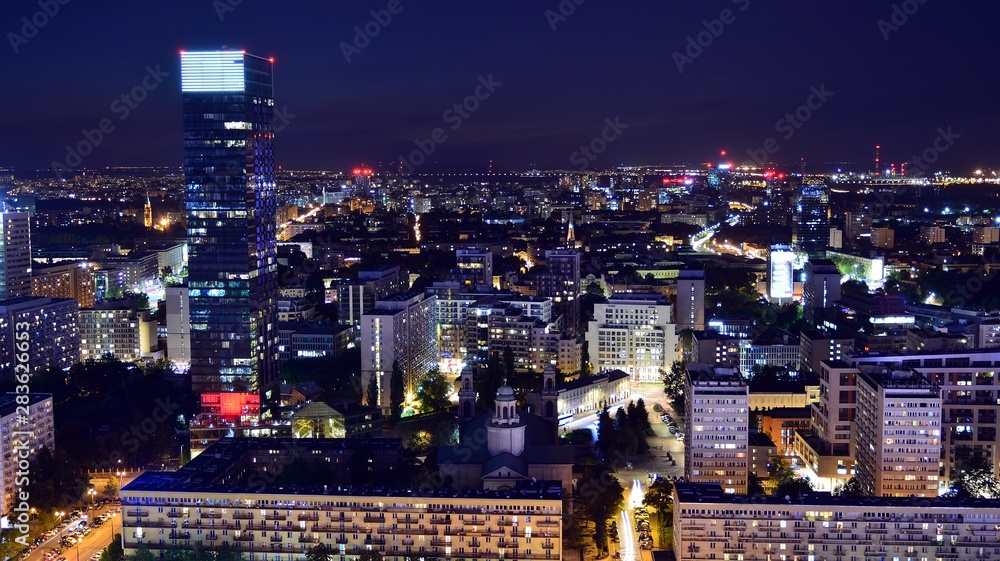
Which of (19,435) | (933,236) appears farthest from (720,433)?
(933,236)

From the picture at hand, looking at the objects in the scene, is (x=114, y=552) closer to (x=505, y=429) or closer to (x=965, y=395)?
(x=505, y=429)

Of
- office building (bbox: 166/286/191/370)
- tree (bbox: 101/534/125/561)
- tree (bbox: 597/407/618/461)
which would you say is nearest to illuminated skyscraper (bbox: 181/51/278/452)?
office building (bbox: 166/286/191/370)

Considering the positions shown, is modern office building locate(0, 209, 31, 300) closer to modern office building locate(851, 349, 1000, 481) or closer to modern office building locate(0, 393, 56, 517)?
modern office building locate(0, 393, 56, 517)

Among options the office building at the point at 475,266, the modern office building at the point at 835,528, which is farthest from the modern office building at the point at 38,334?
the modern office building at the point at 835,528

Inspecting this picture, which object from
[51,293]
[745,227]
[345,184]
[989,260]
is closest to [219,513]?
[51,293]

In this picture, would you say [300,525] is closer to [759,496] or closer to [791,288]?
[759,496]

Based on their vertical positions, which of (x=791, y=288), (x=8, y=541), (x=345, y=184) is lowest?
(x=8, y=541)
